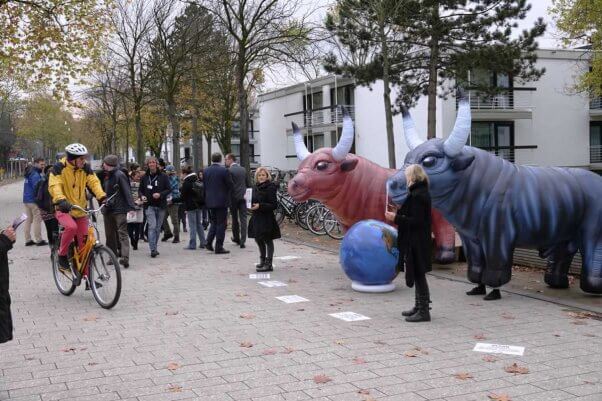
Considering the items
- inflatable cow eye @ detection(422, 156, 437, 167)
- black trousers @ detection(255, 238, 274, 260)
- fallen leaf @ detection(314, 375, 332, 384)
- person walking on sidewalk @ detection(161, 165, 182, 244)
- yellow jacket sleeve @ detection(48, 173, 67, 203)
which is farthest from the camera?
person walking on sidewalk @ detection(161, 165, 182, 244)

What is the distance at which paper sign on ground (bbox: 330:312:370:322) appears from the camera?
709cm

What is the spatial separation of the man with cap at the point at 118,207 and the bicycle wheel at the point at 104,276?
3.00 metres

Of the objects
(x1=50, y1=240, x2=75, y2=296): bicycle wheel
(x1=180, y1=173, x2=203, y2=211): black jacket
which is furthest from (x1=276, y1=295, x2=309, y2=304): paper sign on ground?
(x1=180, y1=173, x2=203, y2=211): black jacket

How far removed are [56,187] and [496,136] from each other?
2986 centimetres

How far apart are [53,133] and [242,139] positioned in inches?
2144

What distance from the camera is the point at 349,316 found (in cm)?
724

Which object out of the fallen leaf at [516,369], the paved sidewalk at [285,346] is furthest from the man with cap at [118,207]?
the fallen leaf at [516,369]

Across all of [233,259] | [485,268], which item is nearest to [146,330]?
[485,268]

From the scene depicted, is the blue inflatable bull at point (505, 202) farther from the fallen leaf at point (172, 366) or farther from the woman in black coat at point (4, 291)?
the woman in black coat at point (4, 291)

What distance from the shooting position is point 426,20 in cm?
1869

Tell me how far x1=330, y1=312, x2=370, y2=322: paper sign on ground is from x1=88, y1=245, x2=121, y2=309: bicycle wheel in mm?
2682

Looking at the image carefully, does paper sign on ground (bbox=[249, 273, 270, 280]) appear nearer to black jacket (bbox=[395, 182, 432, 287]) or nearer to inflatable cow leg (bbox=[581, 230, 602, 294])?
black jacket (bbox=[395, 182, 432, 287])

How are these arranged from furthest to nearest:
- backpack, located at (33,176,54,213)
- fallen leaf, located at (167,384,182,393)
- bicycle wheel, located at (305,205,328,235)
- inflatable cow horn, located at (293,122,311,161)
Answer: bicycle wheel, located at (305,205,328,235)
backpack, located at (33,176,54,213)
inflatable cow horn, located at (293,122,311,161)
fallen leaf, located at (167,384,182,393)

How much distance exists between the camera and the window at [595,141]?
37.3 m
